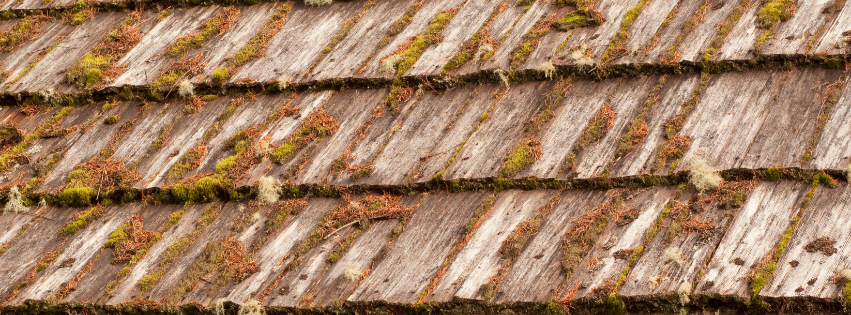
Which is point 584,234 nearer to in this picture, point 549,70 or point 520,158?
point 520,158

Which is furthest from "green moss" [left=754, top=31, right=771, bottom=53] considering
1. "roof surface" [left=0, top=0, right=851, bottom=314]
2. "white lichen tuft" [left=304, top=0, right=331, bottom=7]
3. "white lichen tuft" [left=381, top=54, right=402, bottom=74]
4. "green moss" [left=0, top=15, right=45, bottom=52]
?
"green moss" [left=0, top=15, right=45, bottom=52]

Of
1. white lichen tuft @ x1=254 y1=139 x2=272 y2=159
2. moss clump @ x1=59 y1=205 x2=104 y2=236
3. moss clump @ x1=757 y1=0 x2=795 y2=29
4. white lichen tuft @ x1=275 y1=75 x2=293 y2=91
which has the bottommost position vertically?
moss clump @ x1=59 y1=205 x2=104 y2=236

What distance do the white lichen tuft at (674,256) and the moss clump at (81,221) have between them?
3.27 m

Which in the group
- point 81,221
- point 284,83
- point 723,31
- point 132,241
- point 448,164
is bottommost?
point 81,221

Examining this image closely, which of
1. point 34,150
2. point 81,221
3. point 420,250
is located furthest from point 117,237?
point 420,250

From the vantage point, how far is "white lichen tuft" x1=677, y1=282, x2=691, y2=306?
353 centimetres

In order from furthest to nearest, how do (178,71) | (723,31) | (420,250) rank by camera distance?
(178,71), (723,31), (420,250)

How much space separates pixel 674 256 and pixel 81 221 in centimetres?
338

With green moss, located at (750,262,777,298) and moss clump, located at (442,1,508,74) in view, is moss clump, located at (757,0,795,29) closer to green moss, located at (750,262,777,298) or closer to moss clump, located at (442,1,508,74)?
moss clump, located at (442,1,508,74)

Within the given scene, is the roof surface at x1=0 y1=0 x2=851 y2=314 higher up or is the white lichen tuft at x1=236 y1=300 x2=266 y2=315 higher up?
the roof surface at x1=0 y1=0 x2=851 y2=314

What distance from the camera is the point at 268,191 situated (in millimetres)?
4957

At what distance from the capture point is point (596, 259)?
12.8 feet

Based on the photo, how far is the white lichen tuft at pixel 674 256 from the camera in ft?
12.2

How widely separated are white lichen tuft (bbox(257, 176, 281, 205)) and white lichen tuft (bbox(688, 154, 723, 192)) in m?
2.15
